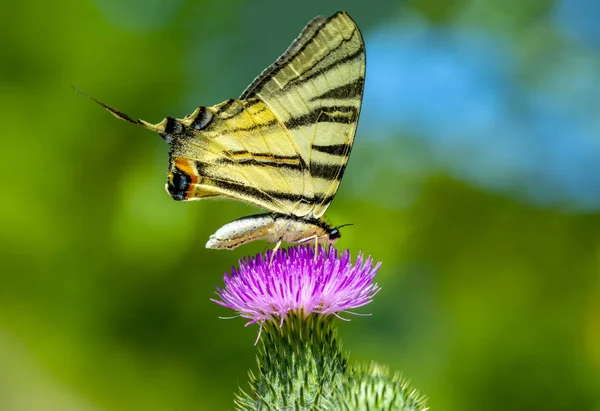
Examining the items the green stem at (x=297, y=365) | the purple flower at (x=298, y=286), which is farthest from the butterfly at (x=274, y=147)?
the green stem at (x=297, y=365)

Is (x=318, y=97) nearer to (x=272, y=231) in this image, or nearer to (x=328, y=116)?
(x=328, y=116)

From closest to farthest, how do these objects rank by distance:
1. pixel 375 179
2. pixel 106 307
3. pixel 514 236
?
1. pixel 106 307
2. pixel 514 236
3. pixel 375 179

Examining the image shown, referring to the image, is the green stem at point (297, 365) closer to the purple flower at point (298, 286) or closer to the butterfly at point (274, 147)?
the purple flower at point (298, 286)

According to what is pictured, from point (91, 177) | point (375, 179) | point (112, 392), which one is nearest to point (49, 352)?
point (112, 392)

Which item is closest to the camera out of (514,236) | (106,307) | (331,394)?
Answer: (331,394)

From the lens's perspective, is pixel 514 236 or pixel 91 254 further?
pixel 514 236

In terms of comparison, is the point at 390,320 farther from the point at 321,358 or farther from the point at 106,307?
the point at 321,358

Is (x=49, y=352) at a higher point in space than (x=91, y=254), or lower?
lower
